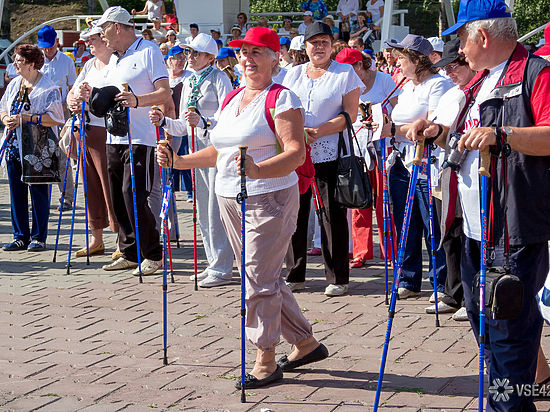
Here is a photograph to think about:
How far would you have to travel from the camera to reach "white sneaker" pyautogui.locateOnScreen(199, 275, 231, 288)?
8.28 meters

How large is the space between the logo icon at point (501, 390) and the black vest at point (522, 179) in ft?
2.31

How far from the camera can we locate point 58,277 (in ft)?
28.9

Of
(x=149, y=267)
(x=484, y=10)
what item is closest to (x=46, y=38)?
(x=149, y=267)

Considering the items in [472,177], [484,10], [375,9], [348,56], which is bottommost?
[472,177]

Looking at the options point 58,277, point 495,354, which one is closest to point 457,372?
point 495,354

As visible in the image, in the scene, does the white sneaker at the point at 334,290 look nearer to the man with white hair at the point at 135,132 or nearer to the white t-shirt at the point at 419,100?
the white t-shirt at the point at 419,100

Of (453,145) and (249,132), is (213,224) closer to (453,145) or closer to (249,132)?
(249,132)

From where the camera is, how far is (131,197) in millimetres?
8758

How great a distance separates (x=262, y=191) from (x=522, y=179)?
5.79 ft

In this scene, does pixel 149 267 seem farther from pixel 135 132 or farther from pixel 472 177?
pixel 472 177

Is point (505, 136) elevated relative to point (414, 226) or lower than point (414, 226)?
elevated

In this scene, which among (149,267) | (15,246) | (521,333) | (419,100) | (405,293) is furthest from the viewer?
(15,246)

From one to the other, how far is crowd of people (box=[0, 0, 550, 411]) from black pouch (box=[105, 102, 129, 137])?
0.8 inches

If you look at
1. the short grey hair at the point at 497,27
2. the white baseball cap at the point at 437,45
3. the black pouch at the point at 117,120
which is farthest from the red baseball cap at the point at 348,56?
the short grey hair at the point at 497,27
